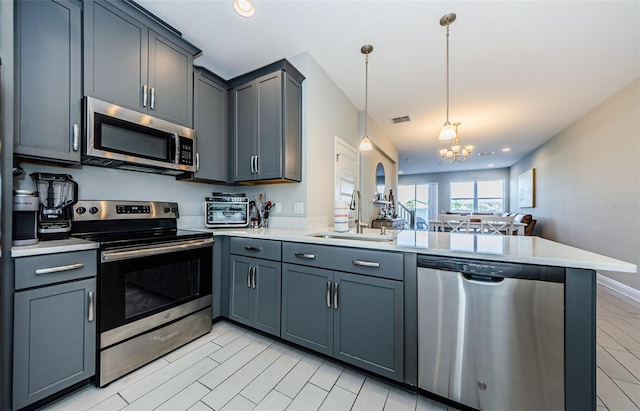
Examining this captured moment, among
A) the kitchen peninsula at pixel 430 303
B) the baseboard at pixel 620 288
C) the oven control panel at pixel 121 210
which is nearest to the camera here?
the kitchen peninsula at pixel 430 303

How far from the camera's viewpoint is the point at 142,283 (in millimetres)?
1628

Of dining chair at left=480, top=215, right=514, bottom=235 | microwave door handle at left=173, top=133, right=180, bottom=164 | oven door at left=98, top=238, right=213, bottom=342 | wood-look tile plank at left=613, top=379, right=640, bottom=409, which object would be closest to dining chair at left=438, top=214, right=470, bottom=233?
dining chair at left=480, top=215, right=514, bottom=235

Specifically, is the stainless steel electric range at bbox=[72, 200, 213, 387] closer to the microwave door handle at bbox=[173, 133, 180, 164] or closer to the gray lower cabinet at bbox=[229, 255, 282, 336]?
the gray lower cabinet at bbox=[229, 255, 282, 336]

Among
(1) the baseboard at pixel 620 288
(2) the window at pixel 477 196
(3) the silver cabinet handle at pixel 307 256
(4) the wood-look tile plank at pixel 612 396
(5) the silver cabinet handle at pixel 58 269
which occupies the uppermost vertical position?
(2) the window at pixel 477 196

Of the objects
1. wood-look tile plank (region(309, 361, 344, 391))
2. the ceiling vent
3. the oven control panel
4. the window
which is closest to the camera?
wood-look tile plank (region(309, 361, 344, 391))

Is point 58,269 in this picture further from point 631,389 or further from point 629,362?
point 629,362

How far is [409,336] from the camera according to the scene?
54.3 inches

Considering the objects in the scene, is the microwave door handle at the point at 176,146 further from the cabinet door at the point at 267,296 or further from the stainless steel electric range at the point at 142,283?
the cabinet door at the point at 267,296

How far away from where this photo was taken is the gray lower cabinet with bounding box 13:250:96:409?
119 centimetres

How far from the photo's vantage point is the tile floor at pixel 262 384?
135cm

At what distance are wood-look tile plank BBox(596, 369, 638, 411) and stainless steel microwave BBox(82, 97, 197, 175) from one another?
3.32 m

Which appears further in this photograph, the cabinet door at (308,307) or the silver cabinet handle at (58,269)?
the cabinet door at (308,307)

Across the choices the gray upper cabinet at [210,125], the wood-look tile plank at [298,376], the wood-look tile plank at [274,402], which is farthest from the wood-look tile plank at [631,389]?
the gray upper cabinet at [210,125]

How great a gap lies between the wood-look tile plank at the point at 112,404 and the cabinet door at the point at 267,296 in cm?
88
